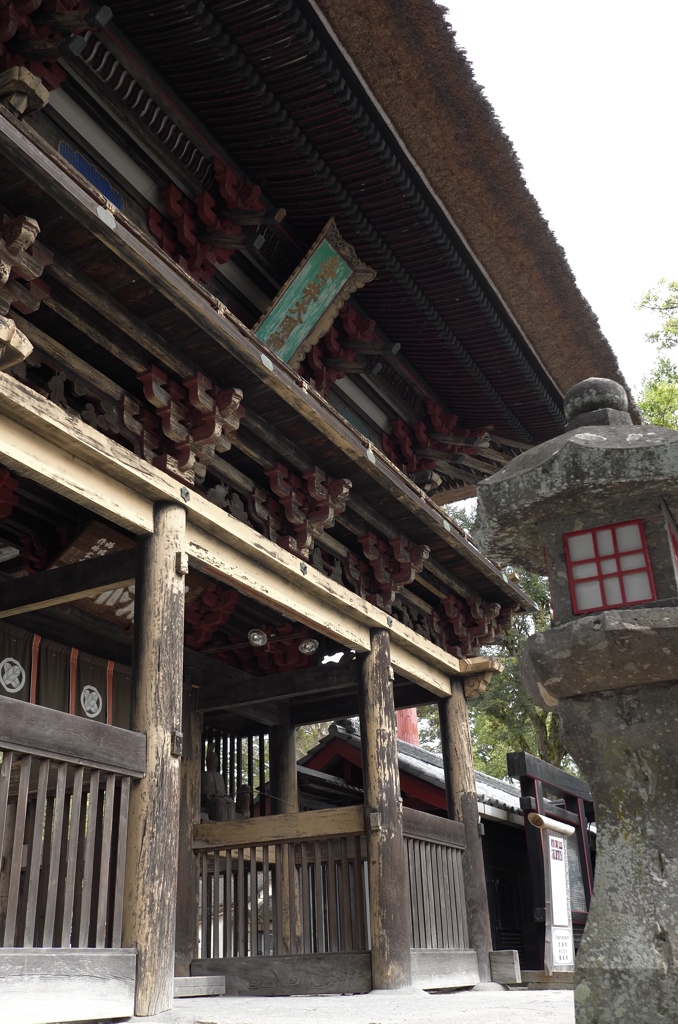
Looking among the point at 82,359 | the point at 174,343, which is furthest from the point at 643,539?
the point at 82,359

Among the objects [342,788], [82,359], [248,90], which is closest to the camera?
[82,359]

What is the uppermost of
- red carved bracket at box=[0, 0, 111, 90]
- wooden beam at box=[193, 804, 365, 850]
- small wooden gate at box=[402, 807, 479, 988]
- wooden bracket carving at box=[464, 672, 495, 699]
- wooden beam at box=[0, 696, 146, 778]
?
red carved bracket at box=[0, 0, 111, 90]

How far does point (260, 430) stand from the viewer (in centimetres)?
602

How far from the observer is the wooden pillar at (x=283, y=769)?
30.5 ft

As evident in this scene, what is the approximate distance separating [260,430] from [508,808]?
782cm

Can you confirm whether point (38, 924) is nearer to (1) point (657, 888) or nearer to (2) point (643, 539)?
(1) point (657, 888)

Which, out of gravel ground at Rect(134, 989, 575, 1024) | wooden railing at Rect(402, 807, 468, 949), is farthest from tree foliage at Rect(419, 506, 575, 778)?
gravel ground at Rect(134, 989, 575, 1024)

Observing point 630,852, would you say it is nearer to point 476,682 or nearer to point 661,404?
point 476,682

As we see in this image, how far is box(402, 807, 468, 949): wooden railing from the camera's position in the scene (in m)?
7.58

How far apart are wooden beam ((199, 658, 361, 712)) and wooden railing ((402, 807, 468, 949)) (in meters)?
1.26

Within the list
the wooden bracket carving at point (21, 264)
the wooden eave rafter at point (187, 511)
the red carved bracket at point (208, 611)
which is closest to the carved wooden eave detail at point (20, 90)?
the wooden bracket carving at point (21, 264)

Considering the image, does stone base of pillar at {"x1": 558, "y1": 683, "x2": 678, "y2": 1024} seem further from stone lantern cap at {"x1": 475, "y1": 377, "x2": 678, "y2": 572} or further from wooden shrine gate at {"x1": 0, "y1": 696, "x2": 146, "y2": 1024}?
wooden shrine gate at {"x1": 0, "y1": 696, "x2": 146, "y2": 1024}

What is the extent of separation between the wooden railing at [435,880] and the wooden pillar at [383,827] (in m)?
0.40

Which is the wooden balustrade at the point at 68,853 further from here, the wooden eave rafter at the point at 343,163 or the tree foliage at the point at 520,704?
the tree foliage at the point at 520,704
